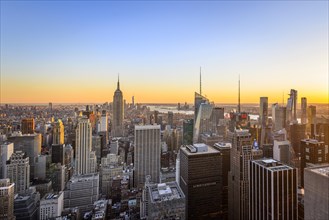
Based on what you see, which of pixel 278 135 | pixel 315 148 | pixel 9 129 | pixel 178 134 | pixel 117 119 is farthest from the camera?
pixel 117 119

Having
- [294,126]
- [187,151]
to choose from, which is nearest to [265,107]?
[294,126]

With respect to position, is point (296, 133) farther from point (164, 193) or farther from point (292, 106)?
point (164, 193)

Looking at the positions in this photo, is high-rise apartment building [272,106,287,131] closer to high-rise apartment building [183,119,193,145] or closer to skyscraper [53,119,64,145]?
high-rise apartment building [183,119,193,145]

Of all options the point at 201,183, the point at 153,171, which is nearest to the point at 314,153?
the point at 201,183

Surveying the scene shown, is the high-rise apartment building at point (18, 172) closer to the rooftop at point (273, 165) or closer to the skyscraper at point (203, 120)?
the rooftop at point (273, 165)

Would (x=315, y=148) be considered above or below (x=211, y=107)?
below

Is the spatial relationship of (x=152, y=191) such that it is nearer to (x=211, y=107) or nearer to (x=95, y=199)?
A: (x=95, y=199)

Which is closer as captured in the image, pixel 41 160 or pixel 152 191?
pixel 152 191
